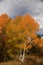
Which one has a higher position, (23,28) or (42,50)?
(23,28)

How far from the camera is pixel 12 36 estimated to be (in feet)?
11.7

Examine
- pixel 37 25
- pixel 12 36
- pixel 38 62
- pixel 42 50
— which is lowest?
pixel 38 62

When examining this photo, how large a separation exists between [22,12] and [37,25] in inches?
21.5

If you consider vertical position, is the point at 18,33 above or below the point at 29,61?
above

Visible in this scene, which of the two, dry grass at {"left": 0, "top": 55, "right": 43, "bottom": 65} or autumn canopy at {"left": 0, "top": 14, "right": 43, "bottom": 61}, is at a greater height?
Result: autumn canopy at {"left": 0, "top": 14, "right": 43, "bottom": 61}

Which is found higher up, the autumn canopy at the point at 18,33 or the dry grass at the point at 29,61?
the autumn canopy at the point at 18,33

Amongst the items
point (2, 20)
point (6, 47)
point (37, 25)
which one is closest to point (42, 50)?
point (37, 25)

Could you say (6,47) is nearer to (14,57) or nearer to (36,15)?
(14,57)

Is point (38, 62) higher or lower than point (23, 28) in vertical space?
lower

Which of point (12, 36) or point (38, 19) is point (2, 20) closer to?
point (12, 36)

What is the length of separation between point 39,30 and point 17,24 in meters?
0.60

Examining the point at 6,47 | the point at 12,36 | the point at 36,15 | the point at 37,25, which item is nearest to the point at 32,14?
the point at 36,15

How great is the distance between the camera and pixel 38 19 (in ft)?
12.1

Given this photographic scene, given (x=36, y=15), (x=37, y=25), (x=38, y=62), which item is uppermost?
(x=36, y=15)
